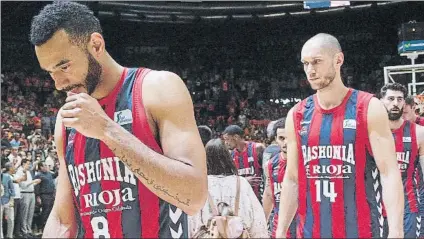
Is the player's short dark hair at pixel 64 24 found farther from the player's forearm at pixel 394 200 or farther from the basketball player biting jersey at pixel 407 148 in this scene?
the basketball player biting jersey at pixel 407 148

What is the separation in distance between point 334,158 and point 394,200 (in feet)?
0.67

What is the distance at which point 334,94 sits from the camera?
5.89ft

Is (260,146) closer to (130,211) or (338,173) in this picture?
(338,173)

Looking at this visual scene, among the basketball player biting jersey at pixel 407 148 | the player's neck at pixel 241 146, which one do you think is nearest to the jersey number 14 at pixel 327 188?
the basketball player biting jersey at pixel 407 148

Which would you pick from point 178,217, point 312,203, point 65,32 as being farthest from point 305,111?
point 65,32

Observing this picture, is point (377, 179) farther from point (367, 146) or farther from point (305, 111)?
point (305, 111)

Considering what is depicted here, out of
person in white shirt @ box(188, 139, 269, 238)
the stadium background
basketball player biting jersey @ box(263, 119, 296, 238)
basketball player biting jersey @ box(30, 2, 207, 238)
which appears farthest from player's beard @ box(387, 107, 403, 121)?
basketball player biting jersey @ box(30, 2, 207, 238)

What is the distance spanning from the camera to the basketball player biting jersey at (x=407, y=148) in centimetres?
224

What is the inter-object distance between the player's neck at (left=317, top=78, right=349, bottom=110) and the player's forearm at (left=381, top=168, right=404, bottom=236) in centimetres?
25

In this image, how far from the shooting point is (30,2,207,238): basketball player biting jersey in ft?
3.65

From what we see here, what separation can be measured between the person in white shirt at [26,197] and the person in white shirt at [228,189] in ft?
2.17

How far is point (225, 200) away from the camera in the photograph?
191 cm

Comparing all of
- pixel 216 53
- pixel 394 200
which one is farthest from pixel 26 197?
pixel 216 53

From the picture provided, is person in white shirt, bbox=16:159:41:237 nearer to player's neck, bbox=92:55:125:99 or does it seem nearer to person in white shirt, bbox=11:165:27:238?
person in white shirt, bbox=11:165:27:238
